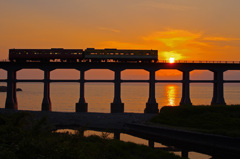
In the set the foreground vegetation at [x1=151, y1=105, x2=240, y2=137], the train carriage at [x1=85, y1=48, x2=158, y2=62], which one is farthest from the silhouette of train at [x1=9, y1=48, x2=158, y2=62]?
the foreground vegetation at [x1=151, y1=105, x2=240, y2=137]

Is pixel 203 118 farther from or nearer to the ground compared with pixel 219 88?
nearer to the ground

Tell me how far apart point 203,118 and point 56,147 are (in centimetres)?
2413

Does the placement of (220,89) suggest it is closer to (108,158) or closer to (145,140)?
(145,140)

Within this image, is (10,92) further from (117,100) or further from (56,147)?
(56,147)

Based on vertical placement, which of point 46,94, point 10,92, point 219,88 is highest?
point 219,88

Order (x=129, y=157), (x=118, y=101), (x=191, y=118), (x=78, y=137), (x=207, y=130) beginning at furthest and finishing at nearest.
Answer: (x=118, y=101)
(x=191, y=118)
(x=207, y=130)
(x=129, y=157)
(x=78, y=137)

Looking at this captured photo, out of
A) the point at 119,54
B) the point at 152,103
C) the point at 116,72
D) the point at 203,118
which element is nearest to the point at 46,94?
the point at 116,72

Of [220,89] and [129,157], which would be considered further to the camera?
[220,89]

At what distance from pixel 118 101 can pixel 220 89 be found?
20.1m

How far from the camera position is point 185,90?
53.8 m

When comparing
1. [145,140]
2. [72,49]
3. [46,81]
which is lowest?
[145,140]

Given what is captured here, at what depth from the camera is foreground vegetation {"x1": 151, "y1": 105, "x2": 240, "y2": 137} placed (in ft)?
104

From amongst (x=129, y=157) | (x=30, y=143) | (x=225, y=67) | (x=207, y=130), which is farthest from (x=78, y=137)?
(x=225, y=67)

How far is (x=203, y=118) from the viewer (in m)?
34.7
